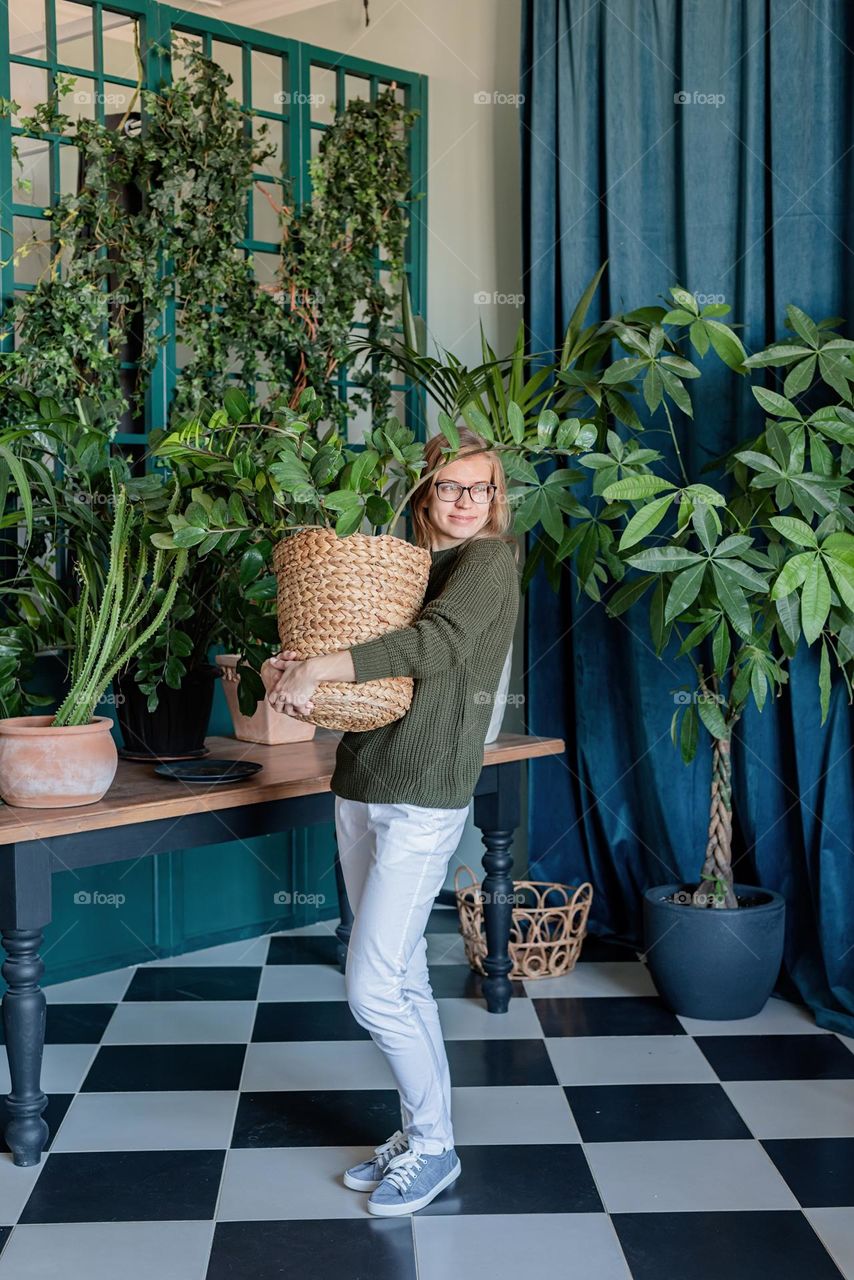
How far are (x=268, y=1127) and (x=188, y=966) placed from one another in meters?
1.06

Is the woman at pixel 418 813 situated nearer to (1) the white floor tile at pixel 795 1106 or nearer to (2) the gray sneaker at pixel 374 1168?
(2) the gray sneaker at pixel 374 1168

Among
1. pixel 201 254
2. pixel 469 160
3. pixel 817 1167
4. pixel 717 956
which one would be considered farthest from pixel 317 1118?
pixel 469 160

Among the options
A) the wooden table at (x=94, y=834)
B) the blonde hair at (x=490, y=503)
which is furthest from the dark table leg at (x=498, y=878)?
the blonde hair at (x=490, y=503)

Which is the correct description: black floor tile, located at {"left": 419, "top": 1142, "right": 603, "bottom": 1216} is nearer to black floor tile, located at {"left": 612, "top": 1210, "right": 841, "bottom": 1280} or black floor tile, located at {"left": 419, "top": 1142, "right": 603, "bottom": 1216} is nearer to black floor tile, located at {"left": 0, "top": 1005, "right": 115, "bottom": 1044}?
black floor tile, located at {"left": 612, "top": 1210, "right": 841, "bottom": 1280}

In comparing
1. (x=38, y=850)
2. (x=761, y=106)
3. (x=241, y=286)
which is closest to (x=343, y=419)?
(x=241, y=286)

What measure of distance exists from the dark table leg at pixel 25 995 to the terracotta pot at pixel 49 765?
12cm

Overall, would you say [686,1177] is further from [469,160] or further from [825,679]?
[469,160]

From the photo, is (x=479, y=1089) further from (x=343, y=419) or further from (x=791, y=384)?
(x=343, y=419)

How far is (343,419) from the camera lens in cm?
397

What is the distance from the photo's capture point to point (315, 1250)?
224 cm

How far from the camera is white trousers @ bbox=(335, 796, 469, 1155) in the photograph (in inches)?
89.4

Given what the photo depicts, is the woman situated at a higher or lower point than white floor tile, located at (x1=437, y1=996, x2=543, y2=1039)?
higher

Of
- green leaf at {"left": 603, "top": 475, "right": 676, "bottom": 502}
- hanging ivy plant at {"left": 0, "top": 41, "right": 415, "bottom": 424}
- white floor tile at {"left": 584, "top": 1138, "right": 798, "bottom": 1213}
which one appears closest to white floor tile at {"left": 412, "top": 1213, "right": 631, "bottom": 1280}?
white floor tile at {"left": 584, "top": 1138, "right": 798, "bottom": 1213}

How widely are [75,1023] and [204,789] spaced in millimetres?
888
